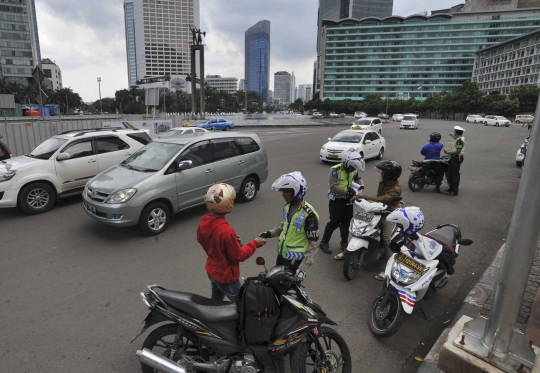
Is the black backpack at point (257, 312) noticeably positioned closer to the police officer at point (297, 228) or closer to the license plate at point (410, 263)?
the police officer at point (297, 228)

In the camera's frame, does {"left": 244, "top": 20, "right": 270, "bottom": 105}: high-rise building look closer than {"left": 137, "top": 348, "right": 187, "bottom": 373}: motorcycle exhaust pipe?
No

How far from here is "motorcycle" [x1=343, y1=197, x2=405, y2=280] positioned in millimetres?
4414

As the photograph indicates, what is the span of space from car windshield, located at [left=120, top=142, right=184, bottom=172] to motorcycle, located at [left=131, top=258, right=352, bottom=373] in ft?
13.9

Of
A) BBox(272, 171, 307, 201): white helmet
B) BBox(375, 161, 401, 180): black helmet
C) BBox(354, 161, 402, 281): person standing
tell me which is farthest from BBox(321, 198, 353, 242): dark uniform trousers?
BBox(272, 171, 307, 201): white helmet

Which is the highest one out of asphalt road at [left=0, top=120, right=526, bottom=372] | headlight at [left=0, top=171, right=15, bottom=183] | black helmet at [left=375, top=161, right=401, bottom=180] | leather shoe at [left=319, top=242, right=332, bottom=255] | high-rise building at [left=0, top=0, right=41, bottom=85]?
high-rise building at [left=0, top=0, right=41, bottom=85]

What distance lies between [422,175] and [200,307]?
8.85 m

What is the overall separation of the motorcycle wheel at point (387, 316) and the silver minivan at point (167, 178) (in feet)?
13.5

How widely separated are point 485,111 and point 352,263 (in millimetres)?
78514

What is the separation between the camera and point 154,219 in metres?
5.97

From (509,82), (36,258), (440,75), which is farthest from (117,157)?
(440,75)

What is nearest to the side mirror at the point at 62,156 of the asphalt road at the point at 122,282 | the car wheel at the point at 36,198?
the car wheel at the point at 36,198

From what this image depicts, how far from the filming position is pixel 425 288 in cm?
347

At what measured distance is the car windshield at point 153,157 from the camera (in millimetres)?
6391

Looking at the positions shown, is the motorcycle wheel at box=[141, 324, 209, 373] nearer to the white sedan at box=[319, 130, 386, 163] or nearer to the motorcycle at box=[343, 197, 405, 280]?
the motorcycle at box=[343, 197, 405, 280]
